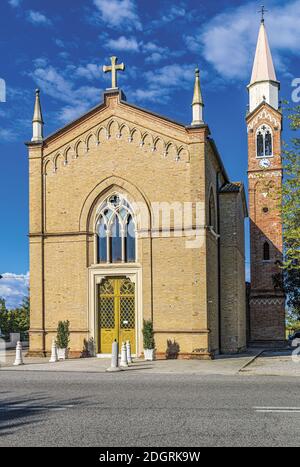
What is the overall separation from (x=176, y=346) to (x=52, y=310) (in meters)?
5.26

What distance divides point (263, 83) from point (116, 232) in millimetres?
22878

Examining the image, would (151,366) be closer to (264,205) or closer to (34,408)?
(34,408)

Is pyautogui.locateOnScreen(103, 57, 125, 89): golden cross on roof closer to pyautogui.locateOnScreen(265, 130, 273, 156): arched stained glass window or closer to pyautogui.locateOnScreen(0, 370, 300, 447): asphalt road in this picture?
pyautogui.locateOnScreen(0, 370, 300, 447): asphalt road

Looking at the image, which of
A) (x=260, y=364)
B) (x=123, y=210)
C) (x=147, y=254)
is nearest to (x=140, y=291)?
(x=147, y=254)

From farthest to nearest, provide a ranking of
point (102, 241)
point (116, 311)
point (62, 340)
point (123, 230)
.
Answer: point (102, 241) < point (123, 230) < point (116, 311) < point (62, 340)

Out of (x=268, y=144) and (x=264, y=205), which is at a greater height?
(x=268, y=144)

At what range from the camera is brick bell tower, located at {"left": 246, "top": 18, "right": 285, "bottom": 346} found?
124 ft

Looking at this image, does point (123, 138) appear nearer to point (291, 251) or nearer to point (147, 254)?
point (147, 254)

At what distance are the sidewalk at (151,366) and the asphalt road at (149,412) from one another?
2526 mm

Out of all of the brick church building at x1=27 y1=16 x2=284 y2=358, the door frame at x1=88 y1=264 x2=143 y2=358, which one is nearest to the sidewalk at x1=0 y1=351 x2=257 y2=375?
the brick church building at x1=27 y1=16 x2=284 y2=358

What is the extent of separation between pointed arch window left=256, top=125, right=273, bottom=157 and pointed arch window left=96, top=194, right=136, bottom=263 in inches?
796

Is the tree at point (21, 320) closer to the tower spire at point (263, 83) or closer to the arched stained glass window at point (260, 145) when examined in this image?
the arched stained glass window at point (260, 145)

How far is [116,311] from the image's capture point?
22.8m

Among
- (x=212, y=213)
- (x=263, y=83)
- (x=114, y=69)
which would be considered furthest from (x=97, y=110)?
(x=263, y=83)
